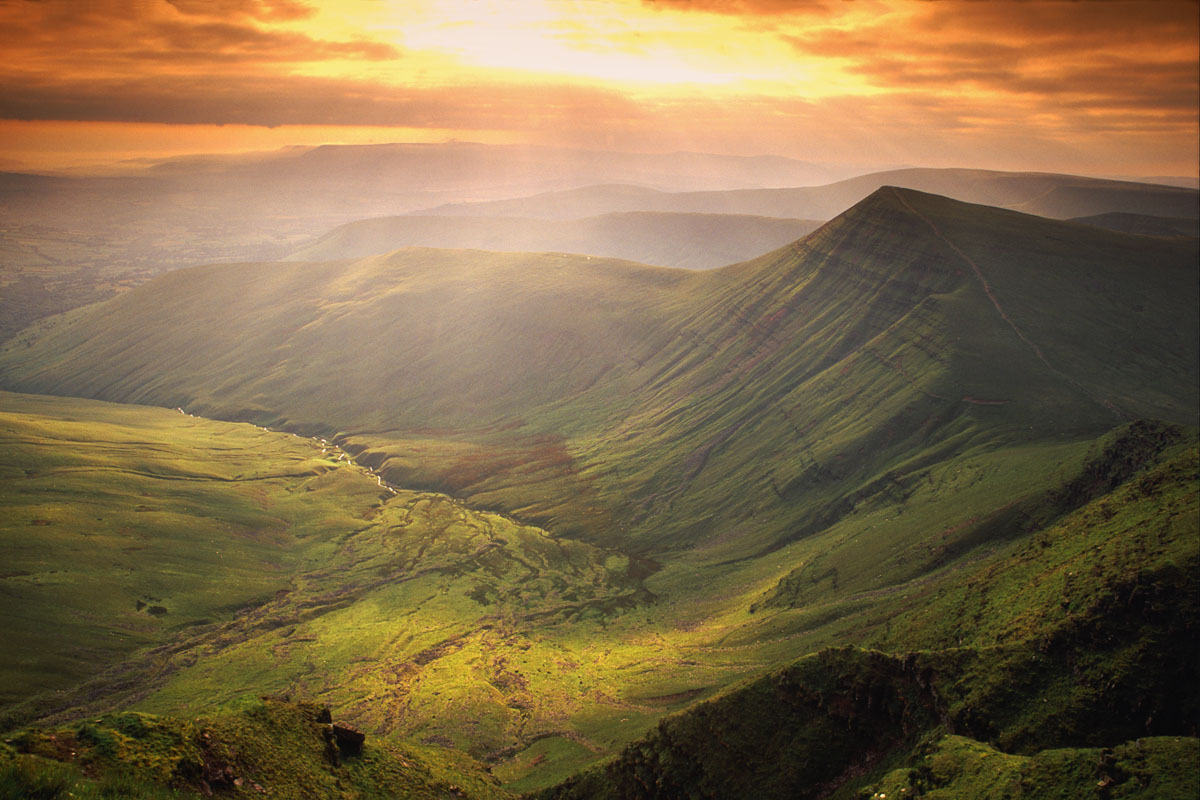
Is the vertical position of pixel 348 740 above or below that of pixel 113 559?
above

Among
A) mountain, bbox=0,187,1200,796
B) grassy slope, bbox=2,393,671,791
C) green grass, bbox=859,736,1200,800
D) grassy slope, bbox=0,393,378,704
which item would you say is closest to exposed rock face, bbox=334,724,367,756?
mountain, bbox=0,187,1200,796

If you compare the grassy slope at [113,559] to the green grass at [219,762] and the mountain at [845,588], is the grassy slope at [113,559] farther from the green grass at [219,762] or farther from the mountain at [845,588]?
the green grass at [219,762]

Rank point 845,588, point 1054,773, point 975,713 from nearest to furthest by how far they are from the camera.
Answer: point 1054,773 → point 975,713 → point 845,588

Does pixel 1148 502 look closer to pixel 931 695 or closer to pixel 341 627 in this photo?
pixel 931 695

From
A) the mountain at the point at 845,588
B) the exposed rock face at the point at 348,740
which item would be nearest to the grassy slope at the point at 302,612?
the mountain at the point at 845,588

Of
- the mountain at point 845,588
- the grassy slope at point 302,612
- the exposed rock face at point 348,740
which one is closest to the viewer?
the mountain at point 845,588

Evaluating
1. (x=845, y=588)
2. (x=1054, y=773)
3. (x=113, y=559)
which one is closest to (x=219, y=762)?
(x=1054, y=773)

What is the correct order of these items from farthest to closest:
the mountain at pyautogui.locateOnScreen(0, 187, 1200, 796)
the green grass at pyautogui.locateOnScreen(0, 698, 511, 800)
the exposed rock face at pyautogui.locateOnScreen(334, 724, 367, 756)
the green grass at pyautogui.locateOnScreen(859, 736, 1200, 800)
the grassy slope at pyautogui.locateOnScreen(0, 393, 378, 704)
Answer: the grassy slope at pyautogui.locateOnScreen(0, 393, 378, 704) < the exposed rock face at pyautogui.locateOnScreen(334, 724, 367, 756) < the mountain at pyautogui.locateOnScreen(0, 187, 1200, 796) < the green grass at pyautogui.locateOnScreen(859, 736, 1200, 800) < the green grass at pyautogui.locateOnScreen(0, 698, 511, 800)

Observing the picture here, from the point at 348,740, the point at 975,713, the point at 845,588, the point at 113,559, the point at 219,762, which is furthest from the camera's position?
the point at 113,559

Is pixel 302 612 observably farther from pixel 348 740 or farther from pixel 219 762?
pixel 219 762

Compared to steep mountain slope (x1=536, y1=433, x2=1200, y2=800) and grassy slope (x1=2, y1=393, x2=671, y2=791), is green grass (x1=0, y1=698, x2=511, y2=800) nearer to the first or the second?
steep mountain slope (x1=536, y1=433, x2=1200, y2=800)

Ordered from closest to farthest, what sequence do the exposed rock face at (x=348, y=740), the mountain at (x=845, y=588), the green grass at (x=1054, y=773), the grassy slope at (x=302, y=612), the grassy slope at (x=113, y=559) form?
the green grass at (x=1054, y=773) → the mountain at (x=845, y=588) → the exposed rock face at (x=348, y=740) → the grassy slope at (x=302, y=612) → the grassy slope at (x=113, y=559)

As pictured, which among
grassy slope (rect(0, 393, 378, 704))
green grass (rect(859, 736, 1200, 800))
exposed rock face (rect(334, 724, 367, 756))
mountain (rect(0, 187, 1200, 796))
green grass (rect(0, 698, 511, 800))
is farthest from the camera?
grassy slope (rect(0, 393, 378, 704))

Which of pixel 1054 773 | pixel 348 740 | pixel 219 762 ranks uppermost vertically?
pixel 1054 773
